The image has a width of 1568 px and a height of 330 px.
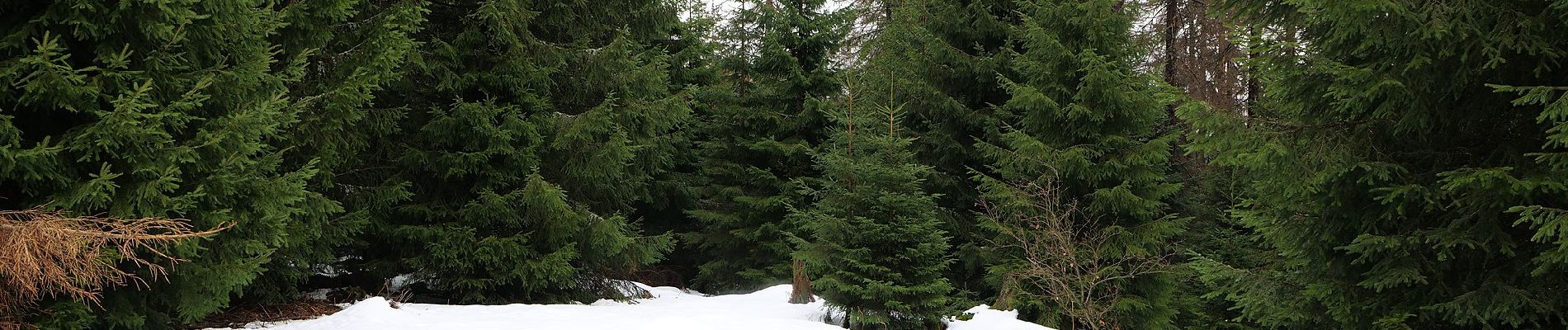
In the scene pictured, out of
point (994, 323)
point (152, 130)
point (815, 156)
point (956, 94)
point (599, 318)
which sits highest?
point (956, 94)

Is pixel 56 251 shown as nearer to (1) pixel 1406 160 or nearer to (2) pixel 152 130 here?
(2) pixel 152 130

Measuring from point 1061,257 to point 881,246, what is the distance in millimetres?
1728

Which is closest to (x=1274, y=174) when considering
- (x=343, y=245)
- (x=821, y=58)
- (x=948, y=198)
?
(x=948, y=198)

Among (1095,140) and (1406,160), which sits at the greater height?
(1095,140)

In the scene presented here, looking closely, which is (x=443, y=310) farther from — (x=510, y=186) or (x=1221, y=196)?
(x=1221, y=196)

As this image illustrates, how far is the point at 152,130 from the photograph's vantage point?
5121 millimetres

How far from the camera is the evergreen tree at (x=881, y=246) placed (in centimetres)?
836

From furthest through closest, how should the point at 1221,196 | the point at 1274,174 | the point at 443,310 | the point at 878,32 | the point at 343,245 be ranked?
the point at 878,32
the point at 1221,196
the point at 343,245
the point at 443,310
the point at 1274,174

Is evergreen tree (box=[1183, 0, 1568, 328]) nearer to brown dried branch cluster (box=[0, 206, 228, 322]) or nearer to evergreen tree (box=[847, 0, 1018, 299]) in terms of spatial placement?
evergreen tree (box=[847, 0, 1018, 299])

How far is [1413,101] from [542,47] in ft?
27.1

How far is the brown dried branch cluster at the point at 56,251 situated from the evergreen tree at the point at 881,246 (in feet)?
17.3

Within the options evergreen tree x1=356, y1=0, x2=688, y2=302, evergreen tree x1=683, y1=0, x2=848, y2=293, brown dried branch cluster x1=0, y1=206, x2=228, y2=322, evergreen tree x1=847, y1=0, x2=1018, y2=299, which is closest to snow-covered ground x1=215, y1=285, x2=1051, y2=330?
evergreen tree x1=356, y1=0, x2=688, y2=302

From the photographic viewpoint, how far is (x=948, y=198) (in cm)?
1290

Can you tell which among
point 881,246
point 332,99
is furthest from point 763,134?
point 332,99
